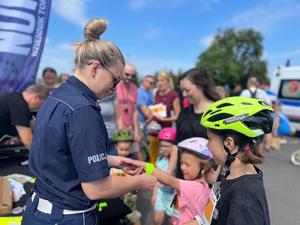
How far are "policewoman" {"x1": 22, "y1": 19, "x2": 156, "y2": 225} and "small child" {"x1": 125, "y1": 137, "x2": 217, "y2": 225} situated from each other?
0.73m

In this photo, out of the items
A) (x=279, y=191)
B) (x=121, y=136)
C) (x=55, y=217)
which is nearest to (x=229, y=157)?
(x=55, y=217)

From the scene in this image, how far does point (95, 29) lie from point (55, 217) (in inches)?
40.4

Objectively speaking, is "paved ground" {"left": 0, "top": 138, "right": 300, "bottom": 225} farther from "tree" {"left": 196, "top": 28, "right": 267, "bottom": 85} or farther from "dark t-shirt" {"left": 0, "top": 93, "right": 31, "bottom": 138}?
"tree" {"left": 196, "top": 28, "right": 267, "bottom": 85}

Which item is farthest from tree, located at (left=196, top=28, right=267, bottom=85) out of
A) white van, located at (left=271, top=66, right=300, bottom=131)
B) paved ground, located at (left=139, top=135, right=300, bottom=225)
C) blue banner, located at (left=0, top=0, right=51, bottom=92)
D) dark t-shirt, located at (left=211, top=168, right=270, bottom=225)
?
dark t-shirt, located at (left=211, top=168, right=270, bottom=225)

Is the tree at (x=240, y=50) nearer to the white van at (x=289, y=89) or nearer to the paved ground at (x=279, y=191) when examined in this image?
the white van at (x=289, y=89)

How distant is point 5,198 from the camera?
2.75 meters

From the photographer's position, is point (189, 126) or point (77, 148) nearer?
point (77, 148)

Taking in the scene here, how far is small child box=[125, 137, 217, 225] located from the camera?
2467 millimetres

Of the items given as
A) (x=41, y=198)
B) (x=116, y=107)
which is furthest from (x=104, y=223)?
(x=116, y=107)

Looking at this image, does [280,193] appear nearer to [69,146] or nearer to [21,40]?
[21,40]

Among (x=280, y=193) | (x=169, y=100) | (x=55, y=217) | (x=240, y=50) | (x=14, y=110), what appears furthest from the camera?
(x=240, y=50)

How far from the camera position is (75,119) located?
1.45 meters

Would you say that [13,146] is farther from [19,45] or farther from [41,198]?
[41,198]

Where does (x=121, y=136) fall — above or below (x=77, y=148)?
below
